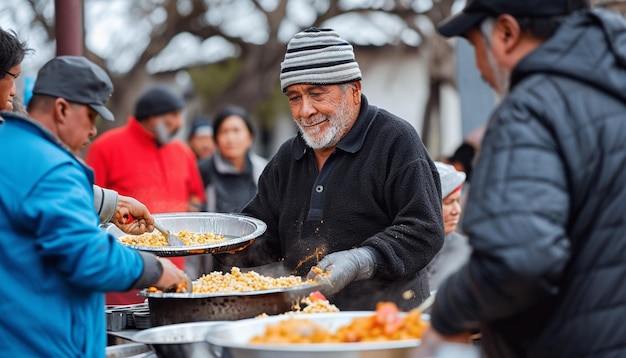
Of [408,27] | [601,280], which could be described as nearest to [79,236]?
[601,280]

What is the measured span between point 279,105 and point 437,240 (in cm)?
2659

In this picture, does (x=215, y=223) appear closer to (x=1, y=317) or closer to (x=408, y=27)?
(x=1, y=317)

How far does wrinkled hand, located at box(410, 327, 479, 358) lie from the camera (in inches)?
89.0

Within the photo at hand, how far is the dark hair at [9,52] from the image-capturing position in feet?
11.6

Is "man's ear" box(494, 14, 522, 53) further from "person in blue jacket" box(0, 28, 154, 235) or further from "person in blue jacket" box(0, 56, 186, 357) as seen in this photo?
"person in blue jacket" box(0, 28, 154, 235)

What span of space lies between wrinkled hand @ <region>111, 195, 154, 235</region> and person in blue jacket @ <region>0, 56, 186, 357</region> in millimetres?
823

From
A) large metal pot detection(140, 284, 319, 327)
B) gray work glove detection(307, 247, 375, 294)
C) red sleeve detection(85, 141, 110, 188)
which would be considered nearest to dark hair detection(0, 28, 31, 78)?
large metal pot detection(140, 284, 319, 327)

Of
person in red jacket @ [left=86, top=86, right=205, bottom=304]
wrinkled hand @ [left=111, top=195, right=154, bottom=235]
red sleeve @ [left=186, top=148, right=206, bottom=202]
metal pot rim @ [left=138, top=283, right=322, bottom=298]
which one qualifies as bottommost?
red sleeve @ [left=186, top=148, right=206, bottom=202]

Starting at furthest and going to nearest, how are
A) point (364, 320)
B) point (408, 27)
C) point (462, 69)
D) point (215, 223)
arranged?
point (408, 27) → point (462, 69) → point (215, 223) → point (364, 320)

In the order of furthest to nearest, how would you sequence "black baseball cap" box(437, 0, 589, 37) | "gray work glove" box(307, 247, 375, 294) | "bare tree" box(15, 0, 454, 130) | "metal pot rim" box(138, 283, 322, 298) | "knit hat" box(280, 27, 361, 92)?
"bare tree" box(15, 0, 454, 130)
"knit hat" box(280, 27, 361, 92)
"gray work glove" box(307, 247, 375, 294)
"metal pot rim" box(138, 283, 322, 298)
"black baseball cap" box(437, 0, 589, 37)

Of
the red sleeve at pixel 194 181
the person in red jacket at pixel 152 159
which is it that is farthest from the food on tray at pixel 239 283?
the red sleeve at pixel 194 181

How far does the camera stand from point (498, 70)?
2355mm

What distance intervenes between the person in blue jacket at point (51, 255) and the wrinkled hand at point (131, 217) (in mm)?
823

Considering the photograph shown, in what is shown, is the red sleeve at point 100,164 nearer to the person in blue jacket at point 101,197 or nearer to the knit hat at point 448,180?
the person in blue jacket at point 101,197
